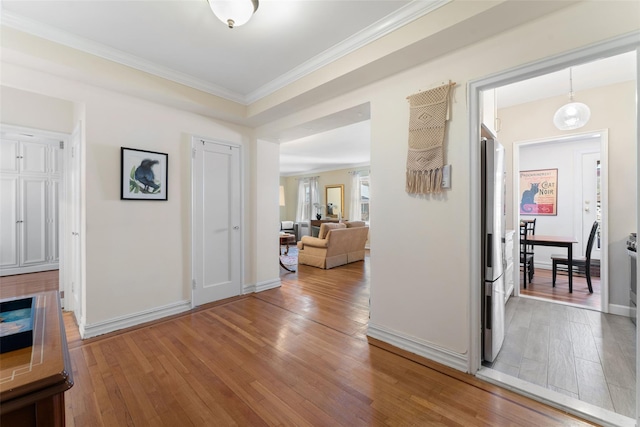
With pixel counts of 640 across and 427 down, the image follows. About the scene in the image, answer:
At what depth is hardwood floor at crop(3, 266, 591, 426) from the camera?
5.34 feet

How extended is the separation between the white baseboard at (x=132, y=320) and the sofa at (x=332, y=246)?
9.19 feet

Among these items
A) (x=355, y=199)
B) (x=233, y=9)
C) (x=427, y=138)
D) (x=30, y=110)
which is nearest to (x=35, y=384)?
(x=233, y=9)

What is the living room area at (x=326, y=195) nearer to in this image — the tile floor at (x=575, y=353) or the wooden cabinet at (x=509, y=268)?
the wooden cabinet at (x=509, y=268)

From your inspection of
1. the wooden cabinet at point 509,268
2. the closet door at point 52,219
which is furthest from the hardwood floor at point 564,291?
the closet door at point 52,219

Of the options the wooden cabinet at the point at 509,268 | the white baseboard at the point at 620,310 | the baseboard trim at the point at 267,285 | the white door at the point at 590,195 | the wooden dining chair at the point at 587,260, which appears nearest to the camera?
the white baseboard at the point at 620,310

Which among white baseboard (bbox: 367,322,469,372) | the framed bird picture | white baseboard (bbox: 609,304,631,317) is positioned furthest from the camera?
white baseboard (bbox: 609,304,631,317)

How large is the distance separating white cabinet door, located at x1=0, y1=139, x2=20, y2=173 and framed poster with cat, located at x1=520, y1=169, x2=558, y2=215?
986cm

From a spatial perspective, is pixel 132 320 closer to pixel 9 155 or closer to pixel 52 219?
pixel 52 219

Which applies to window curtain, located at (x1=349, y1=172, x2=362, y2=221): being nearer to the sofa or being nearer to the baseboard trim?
the sofa

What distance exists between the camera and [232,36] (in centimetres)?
233

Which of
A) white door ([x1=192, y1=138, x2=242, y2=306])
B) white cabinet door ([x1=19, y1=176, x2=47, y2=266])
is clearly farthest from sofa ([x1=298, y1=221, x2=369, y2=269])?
white cabinet door ([x1=19, y1=176, x2=47, y2=266])

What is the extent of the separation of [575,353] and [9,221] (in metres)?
8.29

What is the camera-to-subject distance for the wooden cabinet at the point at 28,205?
15.9 feet

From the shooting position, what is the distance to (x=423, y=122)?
223cm
